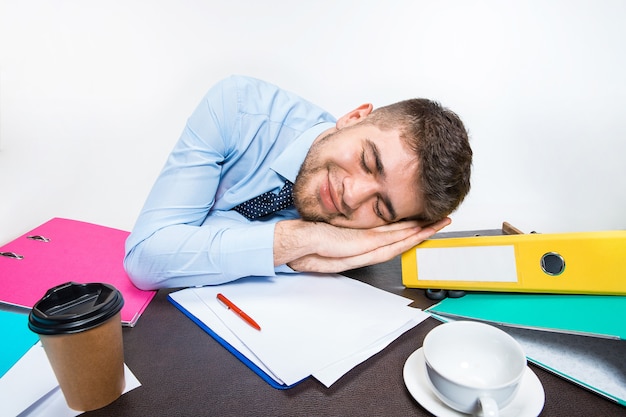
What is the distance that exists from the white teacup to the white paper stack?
128mm

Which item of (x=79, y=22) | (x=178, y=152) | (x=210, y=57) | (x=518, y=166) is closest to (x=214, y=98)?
(x=178, y=152)

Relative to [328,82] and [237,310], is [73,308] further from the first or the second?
[328,82]

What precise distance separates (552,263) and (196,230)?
74 centimetres

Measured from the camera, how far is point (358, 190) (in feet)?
3.11

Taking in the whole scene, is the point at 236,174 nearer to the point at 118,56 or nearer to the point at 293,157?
the point at 293,157

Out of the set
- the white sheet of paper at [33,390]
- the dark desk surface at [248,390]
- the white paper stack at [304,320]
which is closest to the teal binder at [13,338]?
the white sheet of paper at [33,390]

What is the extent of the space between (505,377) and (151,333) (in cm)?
58

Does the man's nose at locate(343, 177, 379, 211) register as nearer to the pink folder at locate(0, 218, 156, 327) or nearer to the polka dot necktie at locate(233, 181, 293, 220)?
the polka dot necktie at locate(233, 181, 293, 220)

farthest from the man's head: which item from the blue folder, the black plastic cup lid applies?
the black plastic cup lid

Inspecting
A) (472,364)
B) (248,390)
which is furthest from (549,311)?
(248,390)

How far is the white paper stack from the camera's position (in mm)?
668

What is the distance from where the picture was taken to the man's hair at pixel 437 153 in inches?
36.9

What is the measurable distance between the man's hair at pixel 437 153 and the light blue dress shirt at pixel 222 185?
0.29 meters

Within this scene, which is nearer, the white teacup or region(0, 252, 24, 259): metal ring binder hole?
the white teacup
